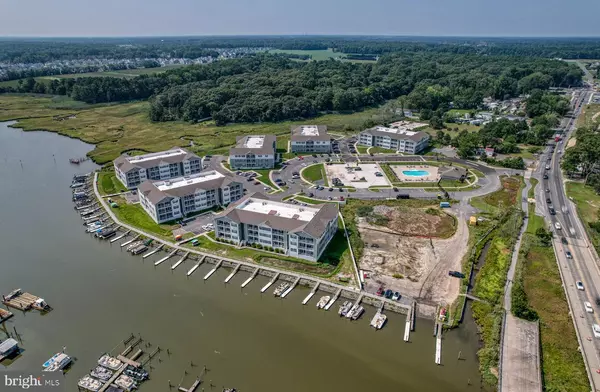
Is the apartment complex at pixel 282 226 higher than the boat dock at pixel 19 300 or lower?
higher

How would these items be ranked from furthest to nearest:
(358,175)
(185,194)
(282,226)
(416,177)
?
(358,175) → (416,177) → (185,194) → (282,226)

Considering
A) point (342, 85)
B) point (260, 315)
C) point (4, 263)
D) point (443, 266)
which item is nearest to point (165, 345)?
point (260, 315)

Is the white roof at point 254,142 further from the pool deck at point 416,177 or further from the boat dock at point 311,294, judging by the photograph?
the boat dock at point 311,294

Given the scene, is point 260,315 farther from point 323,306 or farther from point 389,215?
point 389,215

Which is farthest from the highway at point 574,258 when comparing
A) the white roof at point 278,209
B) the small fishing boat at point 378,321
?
the white roof at point 278,209

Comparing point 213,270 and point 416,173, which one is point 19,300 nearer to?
point 213,270

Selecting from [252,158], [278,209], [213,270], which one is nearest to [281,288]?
[213,270]
